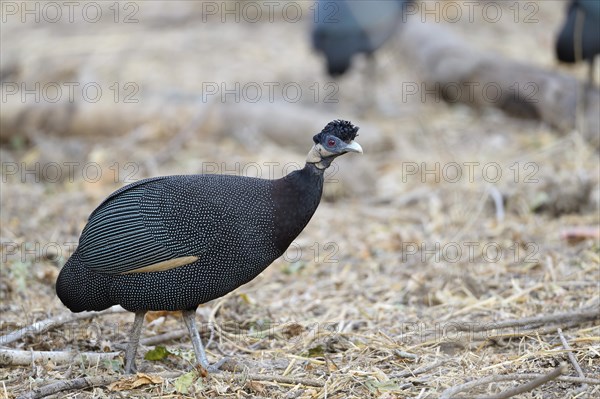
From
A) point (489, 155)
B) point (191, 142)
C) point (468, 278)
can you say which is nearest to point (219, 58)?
point (191, 142)

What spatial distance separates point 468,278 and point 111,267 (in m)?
2.09

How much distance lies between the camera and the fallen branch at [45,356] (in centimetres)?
359

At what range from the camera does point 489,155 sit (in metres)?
7.36

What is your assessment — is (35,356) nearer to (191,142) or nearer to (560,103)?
(191,142)

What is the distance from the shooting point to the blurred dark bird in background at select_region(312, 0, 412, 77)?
9.01m

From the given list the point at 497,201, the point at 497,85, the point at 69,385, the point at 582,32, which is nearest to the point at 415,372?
the point at 69,385

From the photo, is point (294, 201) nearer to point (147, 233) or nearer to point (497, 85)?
point (147, 233)

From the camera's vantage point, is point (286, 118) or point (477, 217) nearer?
point (477, 217)

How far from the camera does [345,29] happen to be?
29.6 feet

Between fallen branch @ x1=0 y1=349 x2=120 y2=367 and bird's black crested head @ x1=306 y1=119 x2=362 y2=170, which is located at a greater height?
bird's black crested head @ x1=306 y1=119 x2=362 y2=170

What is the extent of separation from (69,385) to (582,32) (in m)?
6.07

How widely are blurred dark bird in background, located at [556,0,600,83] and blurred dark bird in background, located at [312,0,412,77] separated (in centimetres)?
203

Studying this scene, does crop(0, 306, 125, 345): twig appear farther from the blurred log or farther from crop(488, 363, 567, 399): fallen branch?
the blurred log

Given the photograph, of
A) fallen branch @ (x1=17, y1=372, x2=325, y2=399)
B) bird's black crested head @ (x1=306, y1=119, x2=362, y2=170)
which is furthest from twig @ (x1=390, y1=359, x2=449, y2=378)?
bird's black crested head @ (x1=306, y1=119, x2=362, y2=170)
